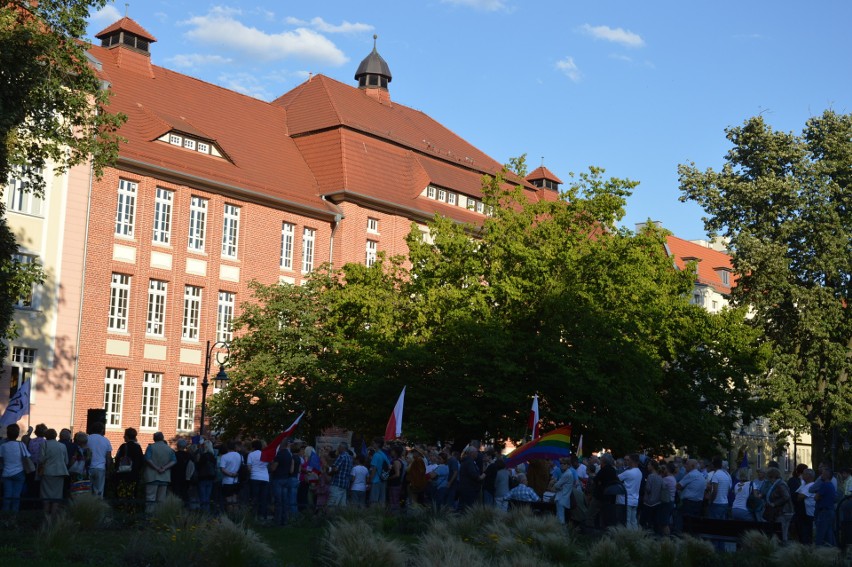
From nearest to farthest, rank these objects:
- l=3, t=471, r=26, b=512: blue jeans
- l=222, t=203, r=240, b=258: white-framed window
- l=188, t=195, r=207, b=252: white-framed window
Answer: l=3, t=471, r=26, b=512: blue jeans, l=188, t=195, r=207, b=252: white-framed window, l=222, t=203, r=240, b=258: white-framed window

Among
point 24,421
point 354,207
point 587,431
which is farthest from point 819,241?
point 24,421

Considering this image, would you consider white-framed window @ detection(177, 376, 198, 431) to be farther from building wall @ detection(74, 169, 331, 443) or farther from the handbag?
the handbag

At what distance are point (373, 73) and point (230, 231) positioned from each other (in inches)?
686

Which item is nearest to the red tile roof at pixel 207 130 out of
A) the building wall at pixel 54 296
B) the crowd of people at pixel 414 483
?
the building wall at pixel 54 296

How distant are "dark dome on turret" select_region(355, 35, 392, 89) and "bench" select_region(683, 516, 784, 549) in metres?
46.2

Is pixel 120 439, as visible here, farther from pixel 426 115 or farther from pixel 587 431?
pixel 426 115

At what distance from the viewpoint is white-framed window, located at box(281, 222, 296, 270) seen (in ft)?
163

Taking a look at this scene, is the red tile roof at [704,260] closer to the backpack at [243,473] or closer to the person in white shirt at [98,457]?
the backpack at [243,473]

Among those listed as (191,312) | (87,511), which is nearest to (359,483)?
(87,511)

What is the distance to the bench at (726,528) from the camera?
58.9 feet

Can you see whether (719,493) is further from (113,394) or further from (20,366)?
(113,394)

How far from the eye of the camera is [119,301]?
4334 centimetres

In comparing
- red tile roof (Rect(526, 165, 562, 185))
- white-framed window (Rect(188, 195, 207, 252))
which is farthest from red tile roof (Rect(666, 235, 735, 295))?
white-framed window (Rect(188, 195, 207, 252))

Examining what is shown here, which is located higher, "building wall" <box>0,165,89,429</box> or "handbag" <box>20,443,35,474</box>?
"building wall" <box>0,165,89,429</box>
